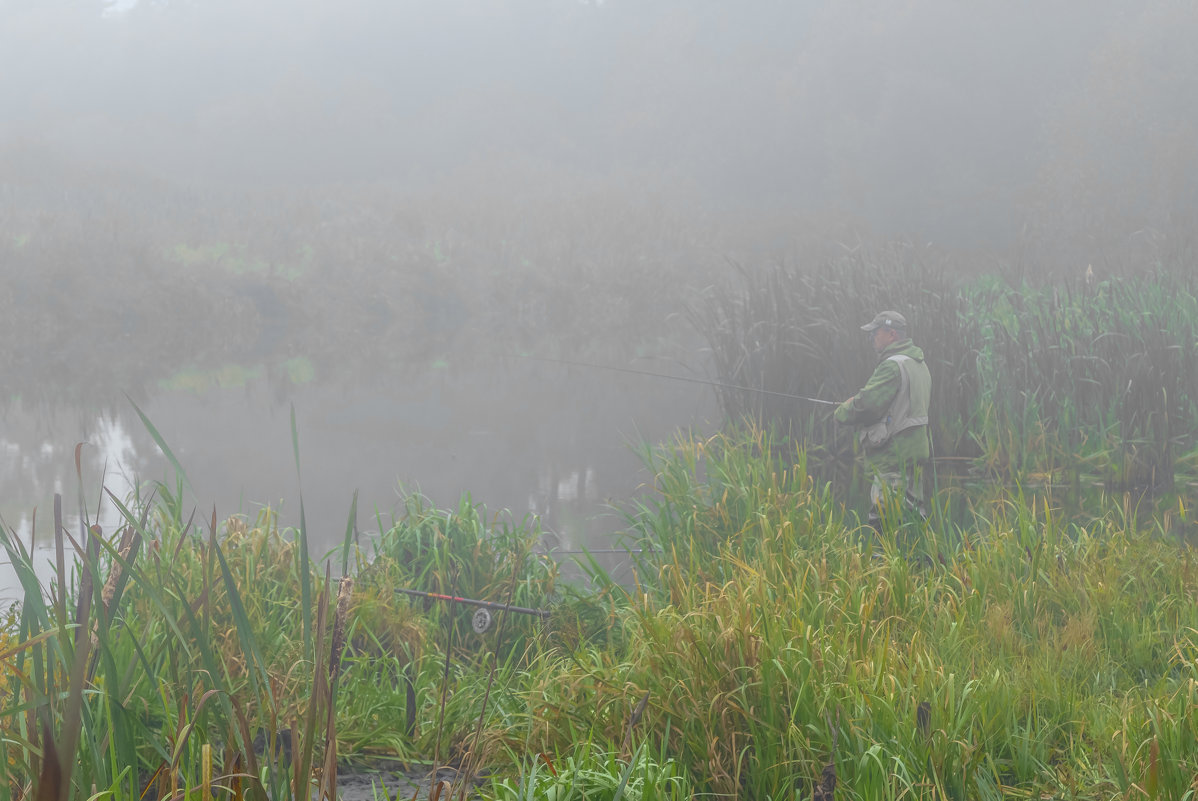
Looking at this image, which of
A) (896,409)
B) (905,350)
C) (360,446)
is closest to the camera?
(896,409)

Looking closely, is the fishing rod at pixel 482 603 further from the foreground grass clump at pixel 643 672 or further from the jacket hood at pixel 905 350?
the jacket hood at pixel 905 350

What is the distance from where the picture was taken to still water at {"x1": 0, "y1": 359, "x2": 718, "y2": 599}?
819cm

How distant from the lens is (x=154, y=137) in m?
37.5

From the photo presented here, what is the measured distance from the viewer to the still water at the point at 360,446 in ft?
26.9

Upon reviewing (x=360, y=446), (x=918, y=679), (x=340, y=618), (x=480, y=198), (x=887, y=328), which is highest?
(x=480, y=198)

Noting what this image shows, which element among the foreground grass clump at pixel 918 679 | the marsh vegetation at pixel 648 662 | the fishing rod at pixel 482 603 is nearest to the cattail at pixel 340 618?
the marsh vegetation at pixel 648 662

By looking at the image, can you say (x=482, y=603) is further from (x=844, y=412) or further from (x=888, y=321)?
(x=888, y=321)

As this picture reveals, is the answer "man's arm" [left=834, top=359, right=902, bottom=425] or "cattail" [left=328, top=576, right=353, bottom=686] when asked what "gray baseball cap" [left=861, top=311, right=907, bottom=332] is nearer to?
"man's arm" [left=834, top=359, right=902, bottom=425]

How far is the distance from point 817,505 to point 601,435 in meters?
7.22

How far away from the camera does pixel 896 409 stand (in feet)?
21.7

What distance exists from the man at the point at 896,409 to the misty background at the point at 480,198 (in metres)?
1.99

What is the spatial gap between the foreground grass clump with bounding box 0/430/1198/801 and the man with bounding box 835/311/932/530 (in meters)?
1.70

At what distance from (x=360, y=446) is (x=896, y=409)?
20.7 ft

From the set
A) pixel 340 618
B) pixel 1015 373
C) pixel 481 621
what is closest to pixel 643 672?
pixel 481 621
